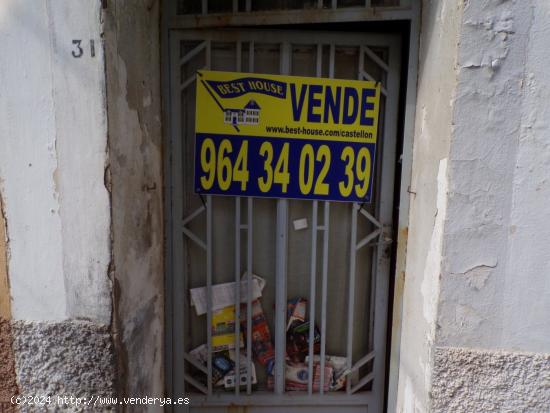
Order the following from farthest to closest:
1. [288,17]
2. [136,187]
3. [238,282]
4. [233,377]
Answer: [233,377], [238,282], [288,17], [136,187]

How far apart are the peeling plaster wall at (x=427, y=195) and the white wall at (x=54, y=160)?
151 cm

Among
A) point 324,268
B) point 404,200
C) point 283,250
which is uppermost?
point 404,200

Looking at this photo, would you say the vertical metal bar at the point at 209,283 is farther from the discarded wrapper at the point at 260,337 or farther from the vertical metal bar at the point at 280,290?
the vertical metal bar at the point at 280,290

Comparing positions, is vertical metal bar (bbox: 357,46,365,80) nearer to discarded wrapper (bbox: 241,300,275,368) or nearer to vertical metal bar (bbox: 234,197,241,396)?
vertical metal bar (bbox: 234,197,241,396)

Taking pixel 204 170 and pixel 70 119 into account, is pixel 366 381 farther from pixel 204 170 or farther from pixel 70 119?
pixel 70 119

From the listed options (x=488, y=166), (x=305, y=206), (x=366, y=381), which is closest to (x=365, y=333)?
(x=366, y=381)

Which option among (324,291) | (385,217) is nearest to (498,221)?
(385,217)

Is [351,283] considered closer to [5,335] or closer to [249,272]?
[249,272]

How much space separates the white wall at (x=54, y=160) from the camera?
1.67 m

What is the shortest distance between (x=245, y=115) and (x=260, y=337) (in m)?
1.35

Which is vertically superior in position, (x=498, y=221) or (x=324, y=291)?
(x=498, y=221)

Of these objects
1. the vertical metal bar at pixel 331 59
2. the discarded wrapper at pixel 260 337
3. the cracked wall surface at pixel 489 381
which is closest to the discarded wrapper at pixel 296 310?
the discarded wrapper at pixel 260 337

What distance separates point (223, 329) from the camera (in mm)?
2357

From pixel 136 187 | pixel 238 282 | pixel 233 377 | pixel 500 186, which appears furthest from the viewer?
pixel 233 377
